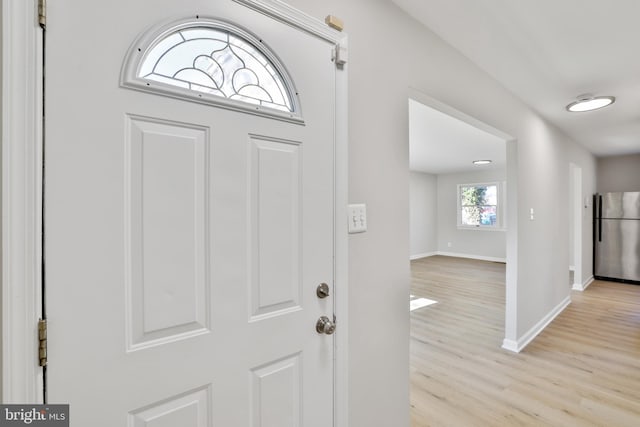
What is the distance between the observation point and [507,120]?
8.51 feet

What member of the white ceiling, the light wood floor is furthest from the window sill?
the light wood floor

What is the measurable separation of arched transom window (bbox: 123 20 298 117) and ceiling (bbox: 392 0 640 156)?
35.8 inches

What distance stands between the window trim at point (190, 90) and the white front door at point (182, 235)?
1cm

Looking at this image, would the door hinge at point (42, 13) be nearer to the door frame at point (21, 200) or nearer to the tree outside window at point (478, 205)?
the door frame at point (21, 200)

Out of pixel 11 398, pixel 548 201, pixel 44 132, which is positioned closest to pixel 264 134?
pixel 44 132

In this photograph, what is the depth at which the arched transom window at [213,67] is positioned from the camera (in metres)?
0.83

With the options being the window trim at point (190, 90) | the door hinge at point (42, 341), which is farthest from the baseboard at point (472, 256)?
the door hinge at point (42, 341)

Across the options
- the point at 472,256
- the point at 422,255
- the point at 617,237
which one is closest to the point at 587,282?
the point at 617,237

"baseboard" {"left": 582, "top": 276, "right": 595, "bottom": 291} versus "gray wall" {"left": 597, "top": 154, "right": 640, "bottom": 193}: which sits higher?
"gray wall" {"left": 597, "top": 154, "right": 640, "bottom": 193}

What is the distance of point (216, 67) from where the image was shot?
3.13 feet

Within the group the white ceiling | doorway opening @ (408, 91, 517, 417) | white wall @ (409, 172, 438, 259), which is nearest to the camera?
doorway opening @ (408, 91, 517, 417)

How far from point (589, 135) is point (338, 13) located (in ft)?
15.3

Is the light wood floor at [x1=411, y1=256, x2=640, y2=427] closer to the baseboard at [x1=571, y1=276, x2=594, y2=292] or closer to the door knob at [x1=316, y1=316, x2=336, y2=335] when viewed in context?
the baseboard at [x1=571, y1=276, x2=594, y2=292]

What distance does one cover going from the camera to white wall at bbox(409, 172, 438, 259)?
8227mm
